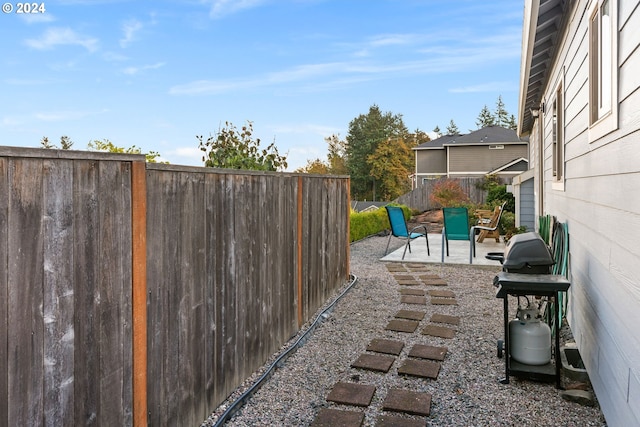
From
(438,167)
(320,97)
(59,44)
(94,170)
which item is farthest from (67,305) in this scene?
(438,167)

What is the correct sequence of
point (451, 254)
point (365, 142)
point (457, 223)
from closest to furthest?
point (457, 223) → point (451, 254) → point (365, 142)

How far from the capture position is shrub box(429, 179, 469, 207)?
1859cm

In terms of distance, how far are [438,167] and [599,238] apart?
27.3 m

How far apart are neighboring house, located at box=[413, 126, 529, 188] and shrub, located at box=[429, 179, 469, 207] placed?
7.38m

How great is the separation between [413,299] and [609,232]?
276 centimetres

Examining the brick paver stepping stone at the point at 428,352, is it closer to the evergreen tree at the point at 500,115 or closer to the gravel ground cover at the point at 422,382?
the gravel ground cover at the point at 422,382

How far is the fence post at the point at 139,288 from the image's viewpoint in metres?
1.77

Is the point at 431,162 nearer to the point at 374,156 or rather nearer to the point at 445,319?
the point at 374,156

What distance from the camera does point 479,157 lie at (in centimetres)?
2703

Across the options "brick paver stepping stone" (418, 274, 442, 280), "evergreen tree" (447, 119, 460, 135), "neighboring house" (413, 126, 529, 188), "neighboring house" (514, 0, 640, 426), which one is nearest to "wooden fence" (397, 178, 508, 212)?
"neighboring house" (413, 126, 529, 188)

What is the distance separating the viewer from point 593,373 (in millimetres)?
2719

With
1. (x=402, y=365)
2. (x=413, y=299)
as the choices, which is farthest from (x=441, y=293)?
(x=402, y=365)

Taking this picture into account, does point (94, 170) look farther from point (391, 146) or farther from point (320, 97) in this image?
point (391, 146)

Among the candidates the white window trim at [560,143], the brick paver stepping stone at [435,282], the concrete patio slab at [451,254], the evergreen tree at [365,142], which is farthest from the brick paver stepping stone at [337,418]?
the evergreen tree at [365,142]
